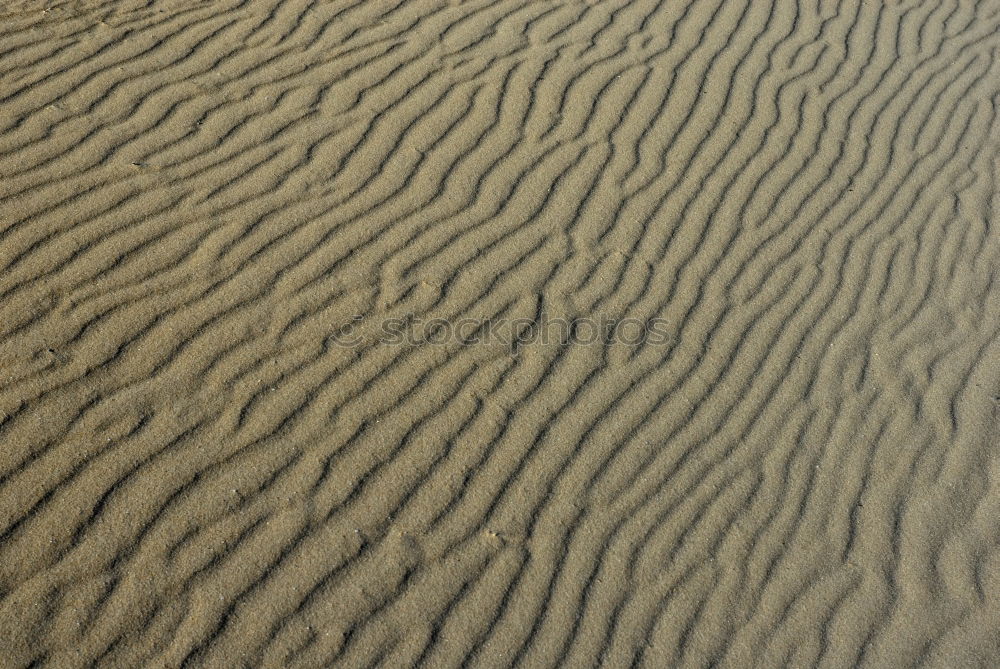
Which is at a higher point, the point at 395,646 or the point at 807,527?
the point at 395,646

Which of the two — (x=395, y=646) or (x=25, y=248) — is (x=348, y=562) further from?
(x=25, y=248)

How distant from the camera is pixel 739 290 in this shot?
4.53 metres

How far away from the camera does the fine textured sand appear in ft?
10.7

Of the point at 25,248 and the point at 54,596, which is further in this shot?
the point at 25,248

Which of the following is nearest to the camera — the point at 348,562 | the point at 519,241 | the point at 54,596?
the point at 54,596

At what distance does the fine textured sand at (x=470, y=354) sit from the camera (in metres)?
3.26

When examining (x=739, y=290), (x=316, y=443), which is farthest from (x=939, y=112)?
(x=316, y=443)

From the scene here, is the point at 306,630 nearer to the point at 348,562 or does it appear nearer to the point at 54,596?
the point at 348,562

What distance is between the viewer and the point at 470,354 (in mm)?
3982

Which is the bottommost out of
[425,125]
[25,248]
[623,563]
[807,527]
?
[807,527]

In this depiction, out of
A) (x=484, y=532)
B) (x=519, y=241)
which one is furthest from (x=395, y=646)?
(x=519, y=241)

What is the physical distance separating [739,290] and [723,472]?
1.03 metres

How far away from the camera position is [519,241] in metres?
4.41

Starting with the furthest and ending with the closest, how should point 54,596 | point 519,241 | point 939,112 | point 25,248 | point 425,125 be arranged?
point 939,112, point 425,125, point 519,241, point 25,248, point 54,596
